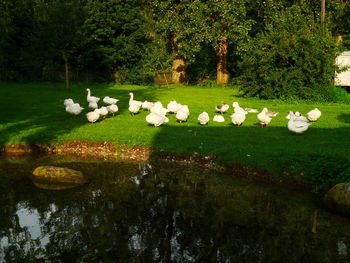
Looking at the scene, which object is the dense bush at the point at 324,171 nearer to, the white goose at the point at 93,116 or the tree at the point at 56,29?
the white goose at the point at 93,116

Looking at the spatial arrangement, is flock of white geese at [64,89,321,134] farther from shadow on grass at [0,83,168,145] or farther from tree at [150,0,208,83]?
tree at [150,0,208,83]

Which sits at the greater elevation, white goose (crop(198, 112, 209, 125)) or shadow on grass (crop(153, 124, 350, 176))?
white goose (crop(198, 112, 209, 125))

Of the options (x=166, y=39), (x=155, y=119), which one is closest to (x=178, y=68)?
(x=166, y=39)

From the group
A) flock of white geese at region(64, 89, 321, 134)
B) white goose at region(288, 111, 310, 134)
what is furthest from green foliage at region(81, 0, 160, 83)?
white goose at region(288, 111, 310, 134)

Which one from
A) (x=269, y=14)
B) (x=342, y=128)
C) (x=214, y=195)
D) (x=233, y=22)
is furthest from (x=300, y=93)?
(x=214, y=195)

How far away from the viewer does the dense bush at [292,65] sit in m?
31.3

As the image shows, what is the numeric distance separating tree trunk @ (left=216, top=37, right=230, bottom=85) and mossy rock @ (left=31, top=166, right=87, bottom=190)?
36.5m

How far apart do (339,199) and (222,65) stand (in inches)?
1524

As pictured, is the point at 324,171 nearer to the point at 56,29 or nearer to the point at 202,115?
the point at 202,115

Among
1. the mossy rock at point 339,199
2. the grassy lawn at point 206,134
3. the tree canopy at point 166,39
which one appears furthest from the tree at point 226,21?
the mossy rock at point 339,199

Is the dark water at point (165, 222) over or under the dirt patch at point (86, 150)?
under

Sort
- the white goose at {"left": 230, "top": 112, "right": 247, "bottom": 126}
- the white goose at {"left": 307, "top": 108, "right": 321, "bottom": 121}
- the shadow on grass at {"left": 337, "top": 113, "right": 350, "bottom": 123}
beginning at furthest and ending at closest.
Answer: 1. the shadow on grass at {"left": 337, "top": 113, "right": 350, "bottom": 123}
2. the white goose at {"left": 307, "top": 108, "right": 321, "bottom": 121}
3. the white goose at {"left": 230, "top": 112, "right": 247, "bottom": 126}

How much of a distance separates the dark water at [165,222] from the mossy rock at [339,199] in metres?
0.26

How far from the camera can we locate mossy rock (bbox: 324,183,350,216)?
11180 millimetres
